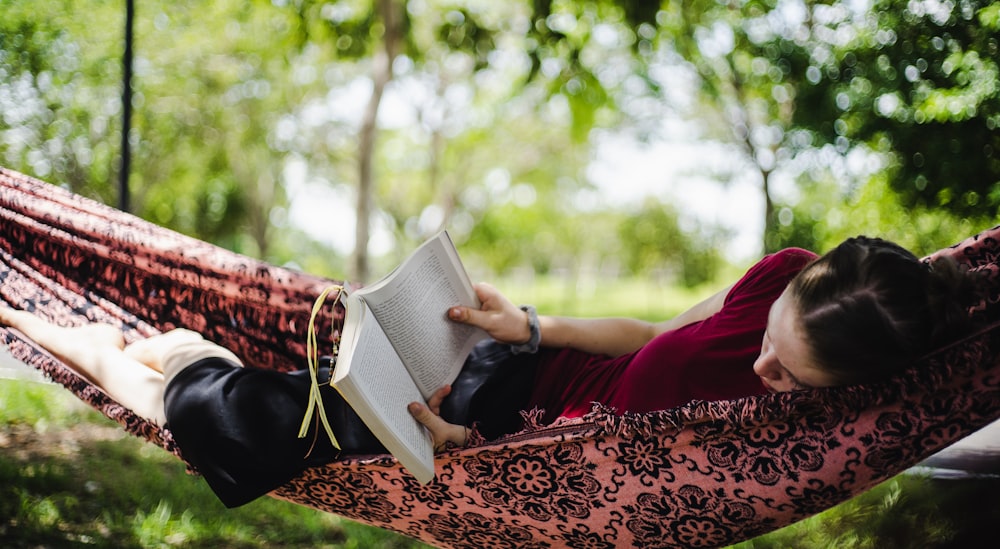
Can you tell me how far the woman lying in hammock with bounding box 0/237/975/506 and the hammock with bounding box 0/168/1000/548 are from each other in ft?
0.16

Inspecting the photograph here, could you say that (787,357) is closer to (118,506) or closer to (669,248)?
(118,506)

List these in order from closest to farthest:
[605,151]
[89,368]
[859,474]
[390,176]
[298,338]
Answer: [859,474] < [89,368] < [298,338] < [605,151] < [390,176]

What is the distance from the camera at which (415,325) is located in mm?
1257

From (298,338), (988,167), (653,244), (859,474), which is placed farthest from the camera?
(653,244)

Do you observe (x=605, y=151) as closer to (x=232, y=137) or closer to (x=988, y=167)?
(x=232, y=137)

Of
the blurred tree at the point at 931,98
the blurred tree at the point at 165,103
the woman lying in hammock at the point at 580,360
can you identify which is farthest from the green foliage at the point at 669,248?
the woman lying in hammock at the point at 580,360

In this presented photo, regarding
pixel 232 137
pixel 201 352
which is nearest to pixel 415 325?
pixel 201 352

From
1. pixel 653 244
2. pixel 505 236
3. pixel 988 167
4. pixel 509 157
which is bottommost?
pixel 505 236

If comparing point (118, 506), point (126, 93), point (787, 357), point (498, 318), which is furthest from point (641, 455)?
point (126, 93)

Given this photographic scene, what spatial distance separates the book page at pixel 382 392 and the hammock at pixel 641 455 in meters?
0.12

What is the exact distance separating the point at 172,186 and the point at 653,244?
770 centimetres

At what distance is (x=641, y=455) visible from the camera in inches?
46.3

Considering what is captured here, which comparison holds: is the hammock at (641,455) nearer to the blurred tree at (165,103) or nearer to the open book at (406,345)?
the open book at (406,345)

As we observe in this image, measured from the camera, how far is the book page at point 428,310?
119 centimetres
